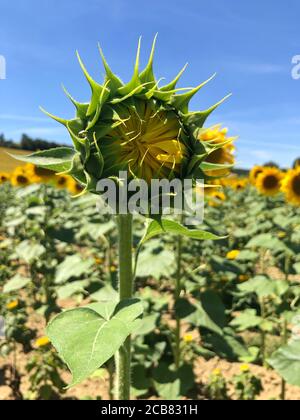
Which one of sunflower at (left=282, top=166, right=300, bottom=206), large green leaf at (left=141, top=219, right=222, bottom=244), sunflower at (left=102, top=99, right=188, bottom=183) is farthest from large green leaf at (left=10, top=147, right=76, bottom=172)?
sunflower at (left=282, top=166, right=300, bottom=206)

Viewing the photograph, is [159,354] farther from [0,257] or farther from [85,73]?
[0,257]

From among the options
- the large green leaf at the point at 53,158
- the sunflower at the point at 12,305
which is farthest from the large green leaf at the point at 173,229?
the sunflower at the point at 12,305

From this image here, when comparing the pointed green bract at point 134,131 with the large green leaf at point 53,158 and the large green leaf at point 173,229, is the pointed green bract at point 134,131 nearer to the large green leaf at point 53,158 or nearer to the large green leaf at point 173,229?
the large green leaf at point 53,158

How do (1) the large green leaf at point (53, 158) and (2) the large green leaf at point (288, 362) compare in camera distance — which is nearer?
(1) the large green leaf at point (53, 158)

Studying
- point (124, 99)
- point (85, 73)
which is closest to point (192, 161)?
point (124, 99)

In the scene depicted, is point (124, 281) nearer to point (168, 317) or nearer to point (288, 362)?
point (288, 362)
